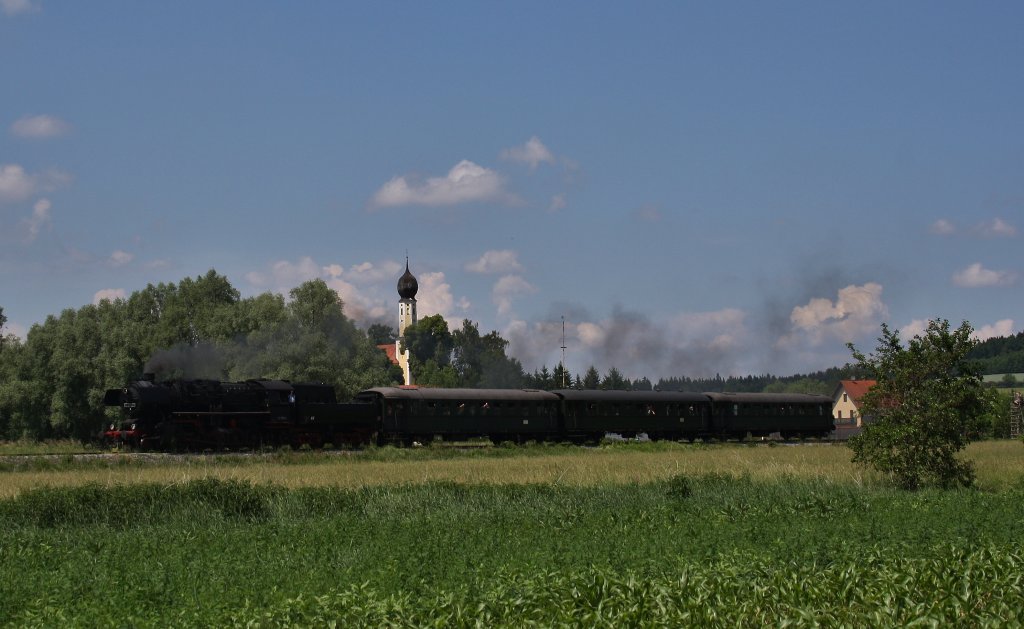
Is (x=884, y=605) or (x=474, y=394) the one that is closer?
(x=884, y=605)

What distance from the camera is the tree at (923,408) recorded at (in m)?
29.6

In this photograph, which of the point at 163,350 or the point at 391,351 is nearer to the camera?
the point at 163,350

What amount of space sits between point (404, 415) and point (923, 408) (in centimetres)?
2784

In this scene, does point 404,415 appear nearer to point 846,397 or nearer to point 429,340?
point 846,397

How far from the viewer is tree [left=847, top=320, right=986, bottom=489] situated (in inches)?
1167

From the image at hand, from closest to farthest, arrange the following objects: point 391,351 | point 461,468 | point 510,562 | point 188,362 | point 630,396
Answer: point 510,562
point 461,468
point 630,396
point 188,362
point 391,351

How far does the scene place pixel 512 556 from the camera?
14.0 meters

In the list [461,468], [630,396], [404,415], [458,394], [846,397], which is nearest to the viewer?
[461,468]

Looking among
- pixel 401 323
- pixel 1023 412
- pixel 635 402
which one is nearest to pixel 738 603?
pixel 635 402

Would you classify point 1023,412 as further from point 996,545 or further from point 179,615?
point 179,615

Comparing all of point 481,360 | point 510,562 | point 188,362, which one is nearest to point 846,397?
point 481,360

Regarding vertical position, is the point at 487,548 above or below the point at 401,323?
below

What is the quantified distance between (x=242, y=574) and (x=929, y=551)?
348 inches

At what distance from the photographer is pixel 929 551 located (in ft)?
45.9
